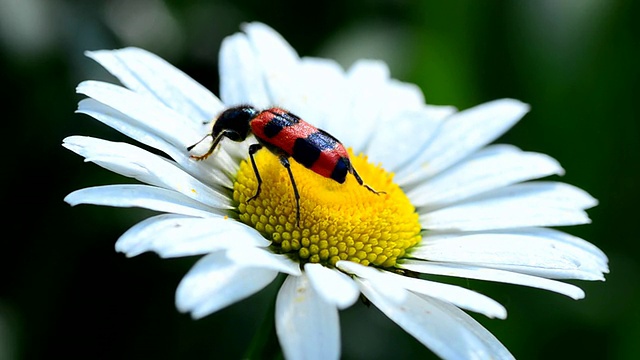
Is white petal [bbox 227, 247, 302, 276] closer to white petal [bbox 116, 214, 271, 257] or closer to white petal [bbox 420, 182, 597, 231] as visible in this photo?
white petal [bbox 116, 214, 271, 257]

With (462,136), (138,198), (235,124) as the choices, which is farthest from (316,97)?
(138,198)

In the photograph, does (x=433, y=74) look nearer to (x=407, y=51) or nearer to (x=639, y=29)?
(x=407, y=51)

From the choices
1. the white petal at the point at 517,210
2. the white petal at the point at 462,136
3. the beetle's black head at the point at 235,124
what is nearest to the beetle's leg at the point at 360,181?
the white petal at the point at 517,210

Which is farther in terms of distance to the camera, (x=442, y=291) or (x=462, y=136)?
(x=462, y=136)

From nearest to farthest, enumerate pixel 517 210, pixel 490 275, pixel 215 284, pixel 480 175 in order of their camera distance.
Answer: pixel 215 284 < pixel 490 275 < pixel 517 210 < pixel 480 175

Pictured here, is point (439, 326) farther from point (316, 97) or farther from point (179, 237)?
point (316, 97)

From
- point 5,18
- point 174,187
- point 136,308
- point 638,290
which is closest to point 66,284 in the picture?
point 136,308
